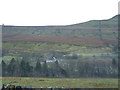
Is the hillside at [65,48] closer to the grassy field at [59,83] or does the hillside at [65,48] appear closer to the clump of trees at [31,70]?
the clump of trees at [31,70]

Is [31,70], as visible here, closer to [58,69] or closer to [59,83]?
[58,69]

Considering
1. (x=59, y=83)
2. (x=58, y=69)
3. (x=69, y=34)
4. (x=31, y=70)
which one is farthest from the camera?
(x=69, y=34)

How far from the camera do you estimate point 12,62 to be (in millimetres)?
56031

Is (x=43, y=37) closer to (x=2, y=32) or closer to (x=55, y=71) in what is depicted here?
(x=2, y=32)

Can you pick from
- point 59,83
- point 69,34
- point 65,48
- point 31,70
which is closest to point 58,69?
point 31,70

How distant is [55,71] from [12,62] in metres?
10.6

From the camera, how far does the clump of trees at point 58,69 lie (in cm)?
5038

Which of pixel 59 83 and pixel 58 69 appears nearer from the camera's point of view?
pixel 59 83

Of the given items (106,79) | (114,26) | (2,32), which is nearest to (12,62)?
(106,79)

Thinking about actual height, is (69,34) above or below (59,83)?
above

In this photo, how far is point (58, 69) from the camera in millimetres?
52375

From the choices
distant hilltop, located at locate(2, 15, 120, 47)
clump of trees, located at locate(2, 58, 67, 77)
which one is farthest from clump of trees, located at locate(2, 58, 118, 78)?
distant hilltop, located at locate(2, 15, 120, 47)

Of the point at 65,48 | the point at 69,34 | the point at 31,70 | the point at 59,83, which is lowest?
the point at 59,83

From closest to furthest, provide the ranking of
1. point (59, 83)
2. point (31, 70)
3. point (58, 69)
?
point (59, 83)
point (31, 70)
point (58, 69)
